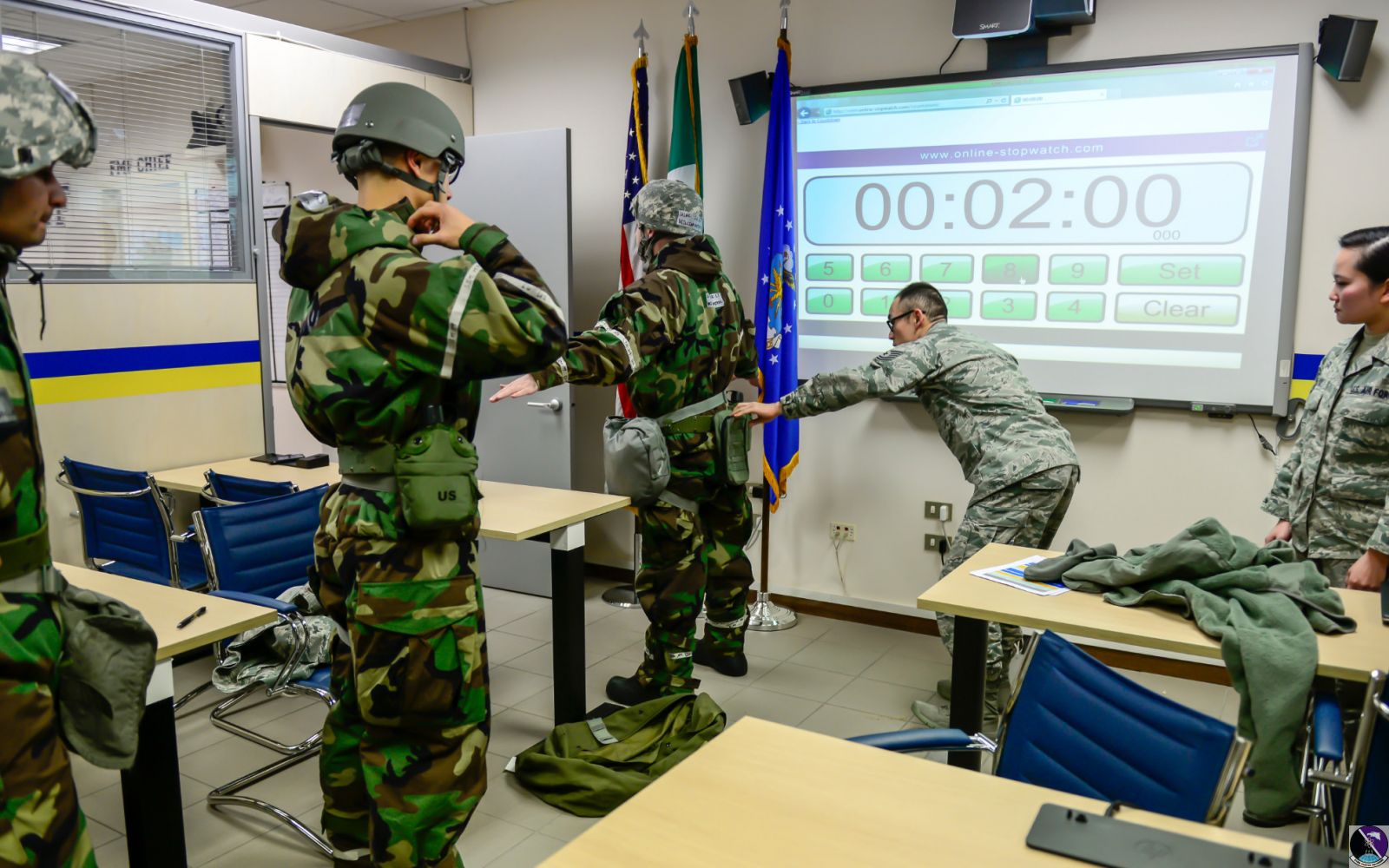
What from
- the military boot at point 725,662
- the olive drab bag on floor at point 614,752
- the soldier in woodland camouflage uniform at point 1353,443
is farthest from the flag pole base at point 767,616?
the soldier in woodland camouflage uniform at point 1353,443

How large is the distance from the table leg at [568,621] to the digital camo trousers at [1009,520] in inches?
49.5

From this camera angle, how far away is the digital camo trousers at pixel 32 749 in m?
1.38

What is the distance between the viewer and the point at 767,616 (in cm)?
457

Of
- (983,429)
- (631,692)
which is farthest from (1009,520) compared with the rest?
(631,692)

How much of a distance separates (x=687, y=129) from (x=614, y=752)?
9.34 ft

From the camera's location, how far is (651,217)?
3371 mm

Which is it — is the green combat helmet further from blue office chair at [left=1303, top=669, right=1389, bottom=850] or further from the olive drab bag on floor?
blue office chair at [left=1303, top=669, right=1389, bottom=850]

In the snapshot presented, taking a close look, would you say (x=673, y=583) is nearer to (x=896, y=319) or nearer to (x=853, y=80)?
(x=896, y=319)

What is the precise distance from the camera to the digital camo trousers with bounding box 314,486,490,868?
205 centimetres

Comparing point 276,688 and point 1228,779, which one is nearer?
point 1228,779

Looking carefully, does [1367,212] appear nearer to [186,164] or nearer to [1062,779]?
[1062,779]

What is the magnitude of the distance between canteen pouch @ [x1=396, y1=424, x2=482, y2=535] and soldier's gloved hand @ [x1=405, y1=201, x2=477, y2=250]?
0.39 metres

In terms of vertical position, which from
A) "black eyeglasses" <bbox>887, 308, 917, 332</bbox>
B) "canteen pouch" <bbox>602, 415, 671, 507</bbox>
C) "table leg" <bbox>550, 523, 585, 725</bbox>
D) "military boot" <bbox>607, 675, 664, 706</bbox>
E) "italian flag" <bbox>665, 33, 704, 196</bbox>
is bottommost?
"military boot" <bbox>607, 675, 664, 706</bbox>

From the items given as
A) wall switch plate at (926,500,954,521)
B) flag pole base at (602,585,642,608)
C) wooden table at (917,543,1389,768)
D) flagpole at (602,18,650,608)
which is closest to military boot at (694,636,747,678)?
flagpole at (602,18,650,608)
